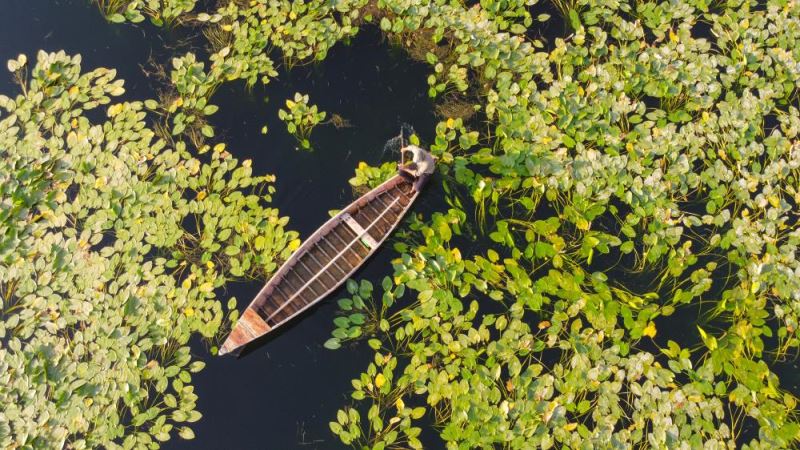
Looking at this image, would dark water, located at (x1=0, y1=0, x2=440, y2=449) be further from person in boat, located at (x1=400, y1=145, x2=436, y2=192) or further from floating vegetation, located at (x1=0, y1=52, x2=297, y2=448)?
person in boat, located at (x1=400, y1=145, x2=436, y2=192)

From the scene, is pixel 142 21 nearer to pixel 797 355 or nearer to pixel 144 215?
pixel 144 215

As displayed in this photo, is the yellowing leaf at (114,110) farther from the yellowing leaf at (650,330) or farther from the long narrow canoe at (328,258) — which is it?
the yellowing leaf at (650,330)

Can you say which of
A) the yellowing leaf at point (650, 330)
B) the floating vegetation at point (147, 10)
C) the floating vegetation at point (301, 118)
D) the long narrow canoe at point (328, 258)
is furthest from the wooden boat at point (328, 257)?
the floating vegetation at point (147, 10)

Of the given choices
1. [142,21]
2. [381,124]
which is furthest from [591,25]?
[142,21]

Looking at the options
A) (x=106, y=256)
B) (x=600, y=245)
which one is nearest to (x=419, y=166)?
(x=600, y=245)

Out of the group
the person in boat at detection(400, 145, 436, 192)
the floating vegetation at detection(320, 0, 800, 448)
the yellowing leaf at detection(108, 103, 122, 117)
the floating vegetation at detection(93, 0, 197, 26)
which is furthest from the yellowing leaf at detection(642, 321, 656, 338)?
the floating vegetation at detection(93, 0, 197, 26)

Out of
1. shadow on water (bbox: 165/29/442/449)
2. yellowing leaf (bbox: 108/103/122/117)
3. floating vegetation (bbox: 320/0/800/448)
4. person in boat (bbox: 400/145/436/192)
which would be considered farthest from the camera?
yellowing leaf (bbox: 108/103/122/117)
